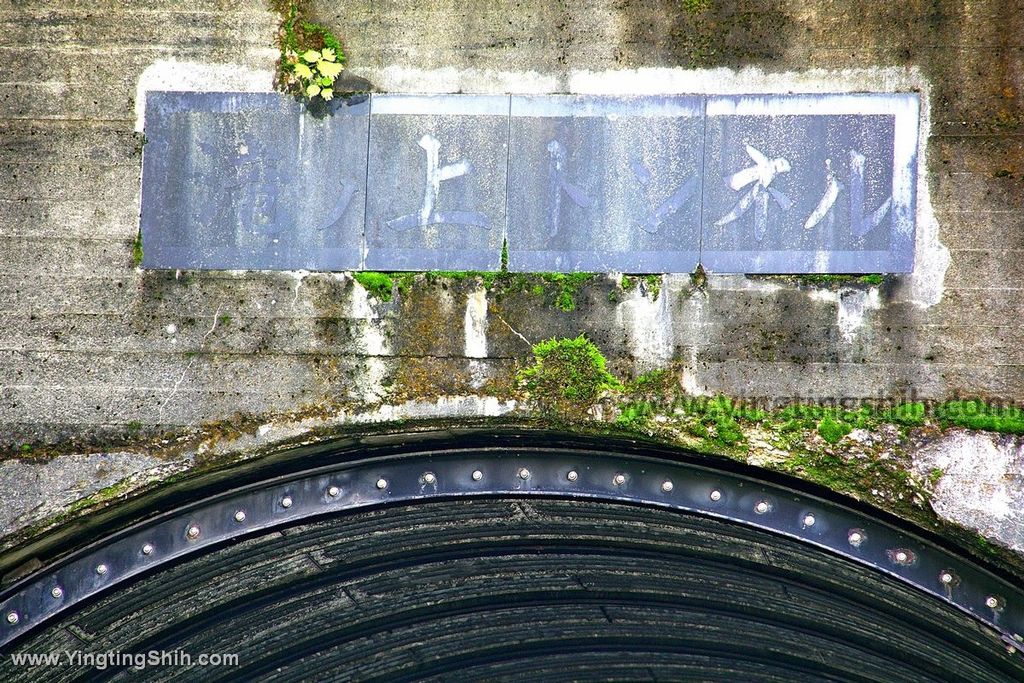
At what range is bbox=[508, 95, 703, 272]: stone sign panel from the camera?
6160 mm

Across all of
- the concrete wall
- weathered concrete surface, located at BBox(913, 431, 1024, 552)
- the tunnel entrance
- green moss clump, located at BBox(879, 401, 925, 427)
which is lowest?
the tunnel entrance

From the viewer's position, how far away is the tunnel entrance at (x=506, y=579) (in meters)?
6.54

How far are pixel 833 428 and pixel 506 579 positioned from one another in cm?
361

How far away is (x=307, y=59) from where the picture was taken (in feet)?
20.1

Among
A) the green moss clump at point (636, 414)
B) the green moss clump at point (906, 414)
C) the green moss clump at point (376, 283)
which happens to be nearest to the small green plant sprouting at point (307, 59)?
the green moss clump at point (376, 283)

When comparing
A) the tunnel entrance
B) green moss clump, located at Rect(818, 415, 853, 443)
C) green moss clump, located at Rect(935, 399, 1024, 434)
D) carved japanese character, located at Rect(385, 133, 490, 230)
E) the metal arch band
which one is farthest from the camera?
the tunnel entrance

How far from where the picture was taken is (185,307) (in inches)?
246

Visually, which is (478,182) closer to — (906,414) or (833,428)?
(833,428)

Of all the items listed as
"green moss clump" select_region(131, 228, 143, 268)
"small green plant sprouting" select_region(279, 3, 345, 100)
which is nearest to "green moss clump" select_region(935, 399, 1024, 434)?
"small green plant sprouting" select_region(279, 3, 345, 100)

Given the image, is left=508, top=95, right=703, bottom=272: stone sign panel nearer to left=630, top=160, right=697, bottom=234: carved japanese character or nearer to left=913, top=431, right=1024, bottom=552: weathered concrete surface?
left=630, top=160, right=697, bottom=234: carved japanese character

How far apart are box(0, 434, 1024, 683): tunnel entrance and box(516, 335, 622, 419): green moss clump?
0.53 m

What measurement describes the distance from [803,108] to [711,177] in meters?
1.03

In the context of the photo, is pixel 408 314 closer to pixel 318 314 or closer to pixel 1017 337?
pixel 318 314

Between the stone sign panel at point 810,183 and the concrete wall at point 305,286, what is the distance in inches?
9.6
